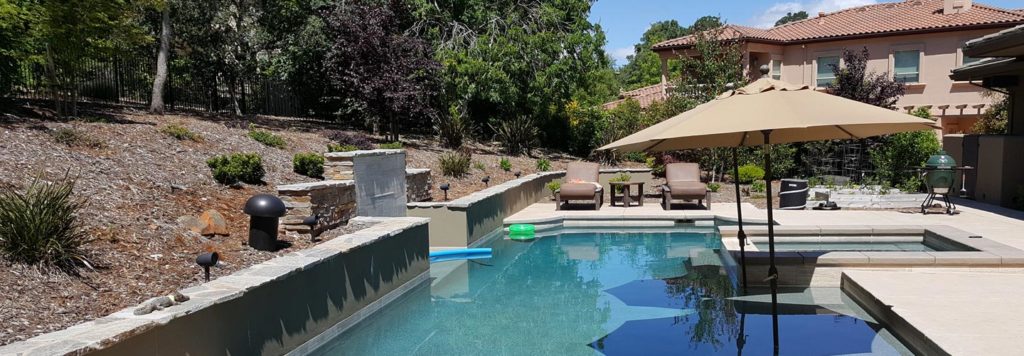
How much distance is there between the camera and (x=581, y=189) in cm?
1431

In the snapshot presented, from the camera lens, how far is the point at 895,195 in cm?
1450

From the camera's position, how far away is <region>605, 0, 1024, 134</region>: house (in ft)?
78.7

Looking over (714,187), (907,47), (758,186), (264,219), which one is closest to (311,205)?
(264,219)

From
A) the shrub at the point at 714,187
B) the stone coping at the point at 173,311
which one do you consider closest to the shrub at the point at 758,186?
the shrub at the point at 714,187

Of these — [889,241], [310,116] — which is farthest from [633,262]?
[310,116]

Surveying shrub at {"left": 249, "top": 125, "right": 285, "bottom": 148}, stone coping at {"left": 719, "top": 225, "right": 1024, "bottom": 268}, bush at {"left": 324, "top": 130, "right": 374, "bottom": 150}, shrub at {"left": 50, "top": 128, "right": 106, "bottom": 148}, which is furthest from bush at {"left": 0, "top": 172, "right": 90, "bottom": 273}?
bush at {"left": 324, "top": 130, "right": 374, "bottom": 150}

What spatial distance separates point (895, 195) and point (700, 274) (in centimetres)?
812

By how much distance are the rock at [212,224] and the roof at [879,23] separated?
1959 cm

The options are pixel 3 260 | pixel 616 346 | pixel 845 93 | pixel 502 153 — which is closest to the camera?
pixel 3 260

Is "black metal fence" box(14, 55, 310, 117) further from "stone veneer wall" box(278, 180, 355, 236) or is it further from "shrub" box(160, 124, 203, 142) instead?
"stone veneer wall" box(278, 180, 355, 236)

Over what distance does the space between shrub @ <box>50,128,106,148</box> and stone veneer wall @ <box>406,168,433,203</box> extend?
4.49 meters

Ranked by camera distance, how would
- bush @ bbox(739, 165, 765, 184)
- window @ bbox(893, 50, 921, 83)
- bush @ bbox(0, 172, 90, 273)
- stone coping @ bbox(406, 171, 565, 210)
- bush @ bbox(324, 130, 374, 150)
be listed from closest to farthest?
1. bush @ bbox(0, 172, 90, 273)
2. stone coping @ bbox(406, 171, 565, 210)
3. bush @ bbox(324, 130, 374, 150)
4. bush @ bbox(739, 165, 765, 184)
5. window @ bbox(893, 50, 921, 83)

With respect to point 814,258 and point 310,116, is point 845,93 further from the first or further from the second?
point 310,116

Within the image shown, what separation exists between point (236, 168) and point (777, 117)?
288 inches
